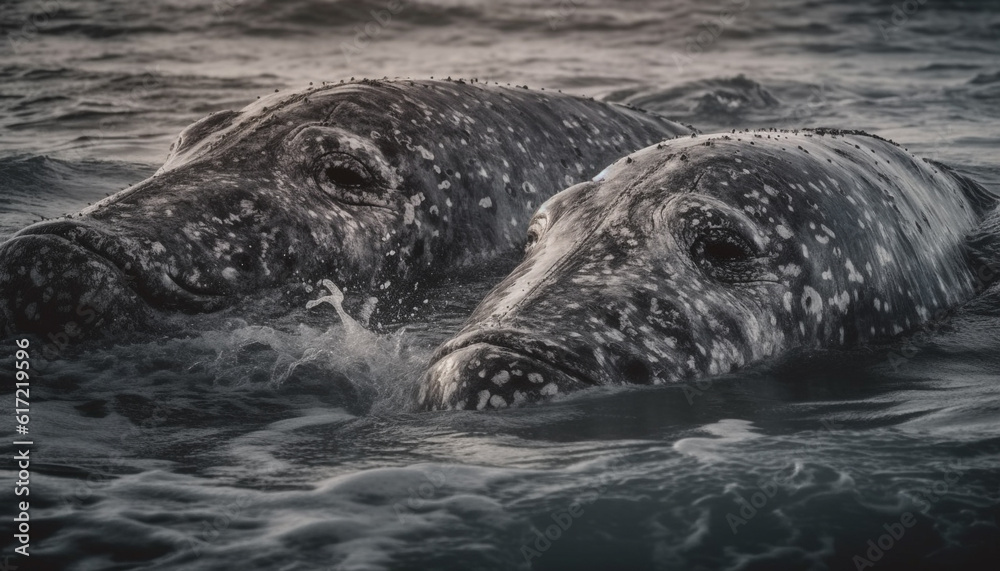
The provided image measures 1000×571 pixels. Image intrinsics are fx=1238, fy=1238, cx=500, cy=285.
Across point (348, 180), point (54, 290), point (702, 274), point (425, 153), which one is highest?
point (425, 153)

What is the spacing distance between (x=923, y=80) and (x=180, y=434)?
53.3 feet

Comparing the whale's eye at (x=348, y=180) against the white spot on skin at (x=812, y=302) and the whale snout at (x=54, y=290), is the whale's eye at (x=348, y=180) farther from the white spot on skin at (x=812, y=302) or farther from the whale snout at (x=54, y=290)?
the white spot on skin at (x=812, y=302)

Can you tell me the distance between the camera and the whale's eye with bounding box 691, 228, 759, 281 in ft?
21.7

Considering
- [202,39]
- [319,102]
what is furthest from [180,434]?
[202,39]

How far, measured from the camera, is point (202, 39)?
76.9 ft

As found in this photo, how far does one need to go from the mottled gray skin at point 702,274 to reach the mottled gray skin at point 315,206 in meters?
1.75

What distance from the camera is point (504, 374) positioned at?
18.8 feet

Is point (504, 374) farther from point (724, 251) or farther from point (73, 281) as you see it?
point (73, 281)

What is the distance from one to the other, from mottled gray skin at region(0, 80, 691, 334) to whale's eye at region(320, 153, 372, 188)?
0.4 inches

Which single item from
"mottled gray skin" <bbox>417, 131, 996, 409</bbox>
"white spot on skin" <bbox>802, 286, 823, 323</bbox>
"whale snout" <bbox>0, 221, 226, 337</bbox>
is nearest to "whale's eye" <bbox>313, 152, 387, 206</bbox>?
"whale snout" <bbox>0, 221, 226, 337</bbox>

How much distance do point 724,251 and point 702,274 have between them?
0.72 ft

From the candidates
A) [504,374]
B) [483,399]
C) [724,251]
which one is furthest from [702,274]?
[483,399]

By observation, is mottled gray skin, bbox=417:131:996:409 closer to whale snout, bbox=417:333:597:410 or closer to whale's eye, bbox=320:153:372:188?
whale snout, bbox=417:333:597:410

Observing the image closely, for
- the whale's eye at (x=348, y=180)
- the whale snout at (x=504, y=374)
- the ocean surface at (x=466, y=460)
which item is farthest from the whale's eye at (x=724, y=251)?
the whale's eye at (x=348, y=180)
